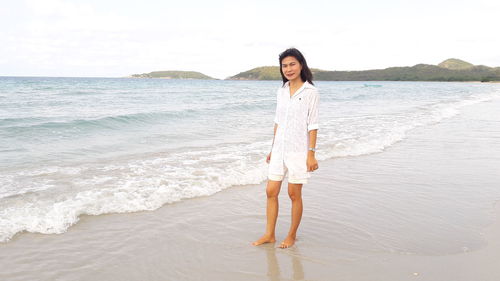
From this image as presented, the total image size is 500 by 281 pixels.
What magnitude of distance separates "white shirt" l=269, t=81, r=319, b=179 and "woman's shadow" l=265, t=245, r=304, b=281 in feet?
2.49

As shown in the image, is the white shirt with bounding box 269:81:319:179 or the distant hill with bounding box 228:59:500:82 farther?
the distant hill with bounding box 228:59:500:82

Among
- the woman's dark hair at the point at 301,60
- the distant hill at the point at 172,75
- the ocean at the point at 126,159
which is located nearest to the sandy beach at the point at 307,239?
the ocean at the point at 126,159

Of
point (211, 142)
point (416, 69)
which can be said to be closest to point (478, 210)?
point (211, 142)

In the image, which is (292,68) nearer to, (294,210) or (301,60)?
(301,60)

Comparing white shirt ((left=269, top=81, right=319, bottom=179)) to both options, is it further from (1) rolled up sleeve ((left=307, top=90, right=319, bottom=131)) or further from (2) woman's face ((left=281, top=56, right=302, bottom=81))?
(2) woman's face ((left=281, top=56, right=302, bottom=81))

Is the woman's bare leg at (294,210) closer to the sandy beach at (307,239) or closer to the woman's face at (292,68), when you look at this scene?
the sandy beach at (307,239)

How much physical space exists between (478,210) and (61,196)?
18.6 feet

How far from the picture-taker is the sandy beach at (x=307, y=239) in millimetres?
3529

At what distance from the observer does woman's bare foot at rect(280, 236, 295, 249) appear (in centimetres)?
407

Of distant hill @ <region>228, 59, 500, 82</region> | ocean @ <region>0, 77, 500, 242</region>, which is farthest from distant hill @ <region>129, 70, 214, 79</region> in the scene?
ocean @ <region>0, 77, 500, 242</region>

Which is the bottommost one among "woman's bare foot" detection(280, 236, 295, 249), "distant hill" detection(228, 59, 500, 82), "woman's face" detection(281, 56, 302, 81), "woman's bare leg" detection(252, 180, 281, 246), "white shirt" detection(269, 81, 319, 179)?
"woman's bare foot" detection(280, 236, 295, 249)

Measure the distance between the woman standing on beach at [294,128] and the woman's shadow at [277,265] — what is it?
0.44 feet

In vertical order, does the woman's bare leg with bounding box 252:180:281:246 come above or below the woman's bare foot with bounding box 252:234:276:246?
above

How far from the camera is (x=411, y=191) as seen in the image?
238 inches
